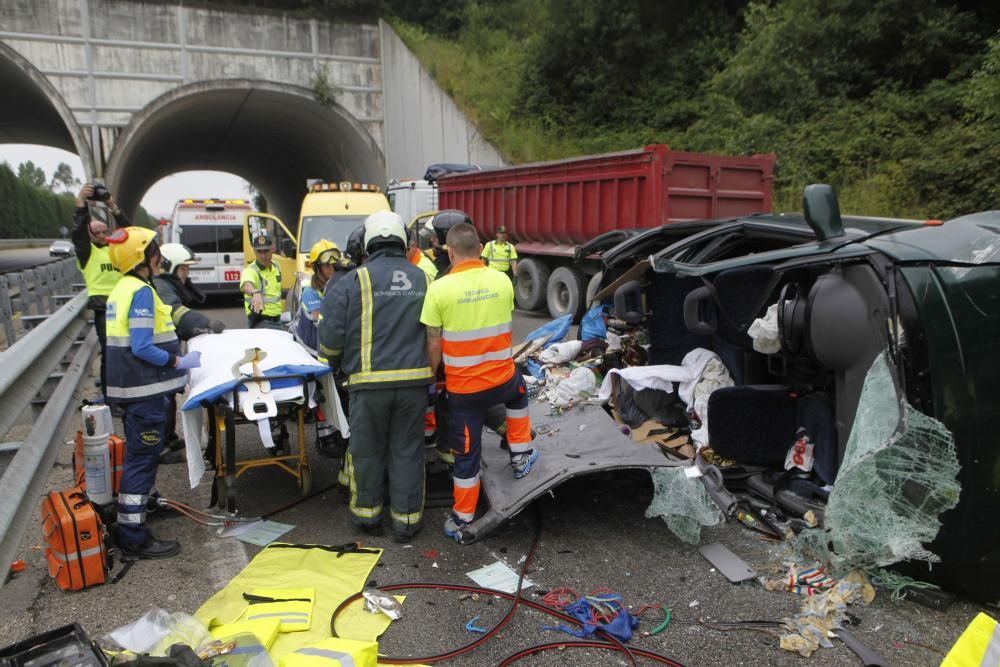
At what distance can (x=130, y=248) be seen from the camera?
3787 mm

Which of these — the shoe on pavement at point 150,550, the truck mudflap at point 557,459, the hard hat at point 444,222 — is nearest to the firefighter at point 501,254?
the hard hat at point 444,222

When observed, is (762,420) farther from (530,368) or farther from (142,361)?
(142,361)

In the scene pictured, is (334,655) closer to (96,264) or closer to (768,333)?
(768,333)

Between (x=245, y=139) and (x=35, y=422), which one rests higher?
(x=245, y=139)

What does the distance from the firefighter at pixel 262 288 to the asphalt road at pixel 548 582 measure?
2.29m

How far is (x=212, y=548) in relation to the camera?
12.7ft

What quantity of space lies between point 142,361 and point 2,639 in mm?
1435

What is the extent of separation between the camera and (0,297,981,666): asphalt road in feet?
9.55

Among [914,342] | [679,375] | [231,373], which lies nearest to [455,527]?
[231,373]

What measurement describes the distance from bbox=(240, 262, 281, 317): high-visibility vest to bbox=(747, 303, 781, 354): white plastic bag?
4663mm

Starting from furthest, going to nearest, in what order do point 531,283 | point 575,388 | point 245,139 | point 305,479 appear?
point 245,139
point 531,283
point 575,388
point 305,479

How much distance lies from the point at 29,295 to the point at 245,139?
21.6 metres

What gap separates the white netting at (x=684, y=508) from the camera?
12.4 ft

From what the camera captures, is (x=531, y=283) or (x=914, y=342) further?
(x=531, y=283)
